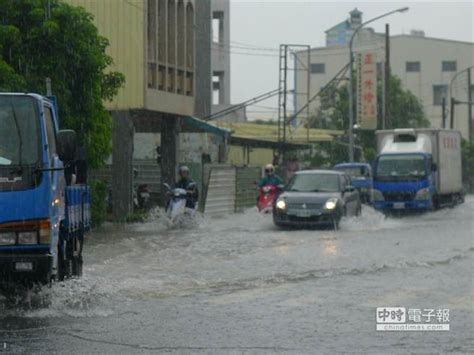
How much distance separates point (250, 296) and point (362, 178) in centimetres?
2502

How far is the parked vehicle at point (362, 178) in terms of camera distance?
1480 inches

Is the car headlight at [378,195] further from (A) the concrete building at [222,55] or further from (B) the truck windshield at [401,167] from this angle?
Answer: (A) the concrete building at [222,55]

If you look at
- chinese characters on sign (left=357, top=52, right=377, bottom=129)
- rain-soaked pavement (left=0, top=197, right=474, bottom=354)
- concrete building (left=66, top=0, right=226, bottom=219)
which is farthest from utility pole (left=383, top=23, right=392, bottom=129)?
rain-soaked pavement (left=0, top=197, right=474, bottom=354)

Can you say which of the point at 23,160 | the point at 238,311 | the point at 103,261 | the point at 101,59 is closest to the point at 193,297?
the point at 238,311

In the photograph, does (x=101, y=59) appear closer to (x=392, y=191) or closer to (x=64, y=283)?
(x=64, y=283)

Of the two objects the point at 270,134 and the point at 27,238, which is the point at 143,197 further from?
the point at 27,238

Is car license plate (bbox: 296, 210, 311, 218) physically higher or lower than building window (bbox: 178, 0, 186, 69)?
lower

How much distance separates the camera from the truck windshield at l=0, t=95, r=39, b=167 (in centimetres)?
1128

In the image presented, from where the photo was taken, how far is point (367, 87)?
174 ft

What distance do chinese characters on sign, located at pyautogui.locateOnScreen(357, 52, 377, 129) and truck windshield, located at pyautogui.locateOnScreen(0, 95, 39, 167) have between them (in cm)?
4220

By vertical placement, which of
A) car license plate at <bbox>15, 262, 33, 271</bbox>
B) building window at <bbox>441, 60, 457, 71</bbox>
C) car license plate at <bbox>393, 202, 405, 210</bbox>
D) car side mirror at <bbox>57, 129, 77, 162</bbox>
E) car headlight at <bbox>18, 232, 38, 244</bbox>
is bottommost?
car license plate at <bbox>393, 202, 405, 210</bbox>

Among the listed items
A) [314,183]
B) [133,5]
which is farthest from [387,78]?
[314,183]

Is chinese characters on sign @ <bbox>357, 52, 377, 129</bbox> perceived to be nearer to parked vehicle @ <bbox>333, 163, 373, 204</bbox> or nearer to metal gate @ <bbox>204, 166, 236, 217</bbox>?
parked vehicle @ <bbox>333, 163, 373, 204</bbox>

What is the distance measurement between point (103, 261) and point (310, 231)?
8626mm
